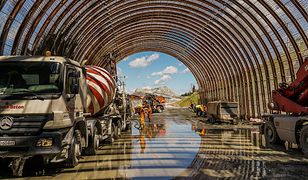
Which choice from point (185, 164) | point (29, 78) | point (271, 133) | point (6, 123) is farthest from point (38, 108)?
point (271, 133)

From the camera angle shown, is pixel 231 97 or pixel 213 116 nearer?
pixel 213 116

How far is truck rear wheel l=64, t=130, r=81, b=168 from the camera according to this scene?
8.40 metres

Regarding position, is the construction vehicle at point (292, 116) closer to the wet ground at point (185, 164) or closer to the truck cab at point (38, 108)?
the wet ground at point (185, 164)

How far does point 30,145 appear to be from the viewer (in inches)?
285

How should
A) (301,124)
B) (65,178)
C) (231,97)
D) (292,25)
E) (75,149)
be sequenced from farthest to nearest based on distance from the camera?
(231,97) → (292,25) → (301,124) → (75,149) → (65,178)

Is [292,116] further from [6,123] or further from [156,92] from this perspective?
[156,92]

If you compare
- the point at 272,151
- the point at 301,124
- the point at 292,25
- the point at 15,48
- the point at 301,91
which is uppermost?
the point at 292,25

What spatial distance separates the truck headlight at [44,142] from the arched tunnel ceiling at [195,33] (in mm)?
5594

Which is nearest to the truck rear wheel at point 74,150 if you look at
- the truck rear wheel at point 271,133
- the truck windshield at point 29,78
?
the truck windshield at point 29,78

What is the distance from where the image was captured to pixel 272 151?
1171 centimetres

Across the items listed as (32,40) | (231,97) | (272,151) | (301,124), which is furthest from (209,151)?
(231,97)

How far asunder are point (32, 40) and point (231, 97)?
23816mm

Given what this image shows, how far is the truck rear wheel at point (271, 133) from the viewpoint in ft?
45.1

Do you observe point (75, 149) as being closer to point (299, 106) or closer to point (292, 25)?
point (299, 106)
